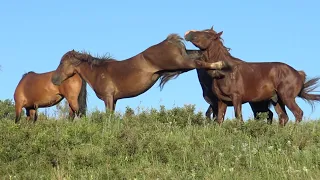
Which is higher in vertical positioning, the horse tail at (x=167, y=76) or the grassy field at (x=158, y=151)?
the horse tail at (x=167, y=76)

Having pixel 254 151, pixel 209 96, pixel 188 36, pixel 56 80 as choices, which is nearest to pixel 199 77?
pixel 209 96

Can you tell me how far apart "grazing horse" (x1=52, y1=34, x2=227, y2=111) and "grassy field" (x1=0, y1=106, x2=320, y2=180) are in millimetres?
2901

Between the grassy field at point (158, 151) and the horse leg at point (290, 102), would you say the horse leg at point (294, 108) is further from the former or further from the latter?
the grassy field at point (158, 151)

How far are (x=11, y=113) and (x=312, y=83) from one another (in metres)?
12.5

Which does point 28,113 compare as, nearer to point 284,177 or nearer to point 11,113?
point 11,113

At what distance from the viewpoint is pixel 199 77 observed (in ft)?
47.5

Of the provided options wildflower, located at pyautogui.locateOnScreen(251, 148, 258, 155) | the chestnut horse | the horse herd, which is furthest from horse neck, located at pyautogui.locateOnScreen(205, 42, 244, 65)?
wildflower, located at pyautogui.locateOnScreen(251, 148, 258, 155)

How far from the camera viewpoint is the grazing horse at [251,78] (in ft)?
43.8

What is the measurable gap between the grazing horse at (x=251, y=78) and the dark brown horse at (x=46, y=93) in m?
3.78

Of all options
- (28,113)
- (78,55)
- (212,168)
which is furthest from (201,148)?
(28,113)

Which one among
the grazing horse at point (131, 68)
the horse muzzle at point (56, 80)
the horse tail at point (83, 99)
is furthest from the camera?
the horse tail at point (83, 99)

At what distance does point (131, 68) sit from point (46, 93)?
9.66ft

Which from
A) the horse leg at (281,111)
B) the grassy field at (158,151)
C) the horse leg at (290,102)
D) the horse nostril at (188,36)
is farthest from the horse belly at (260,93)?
the grassy field at (158,151)

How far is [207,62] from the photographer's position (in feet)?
44.9
